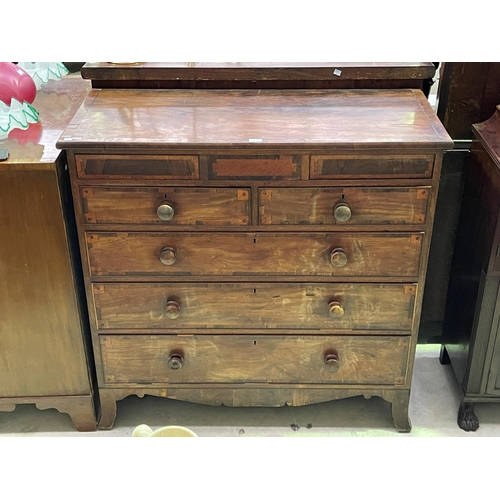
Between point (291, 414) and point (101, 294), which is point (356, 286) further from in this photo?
point (101, 294)

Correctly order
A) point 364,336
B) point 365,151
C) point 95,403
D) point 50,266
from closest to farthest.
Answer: point 365,151, point 50,266, point 364,336, point 95,403

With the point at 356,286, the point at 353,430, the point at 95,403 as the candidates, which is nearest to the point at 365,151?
the point at 356,286

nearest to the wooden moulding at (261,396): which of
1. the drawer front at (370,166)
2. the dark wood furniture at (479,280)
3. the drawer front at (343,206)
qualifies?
the dark wood furniture at (479,280)

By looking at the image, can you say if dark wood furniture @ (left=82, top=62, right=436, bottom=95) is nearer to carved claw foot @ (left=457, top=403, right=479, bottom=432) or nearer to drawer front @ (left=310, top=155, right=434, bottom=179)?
drawer front @ (left=310, top=155, right=434, bottom=179)

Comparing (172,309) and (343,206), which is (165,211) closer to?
(172,309)

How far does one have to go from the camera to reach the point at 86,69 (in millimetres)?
1858

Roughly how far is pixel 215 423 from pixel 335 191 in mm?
958

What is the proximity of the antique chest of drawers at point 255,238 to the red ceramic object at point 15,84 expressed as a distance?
230mm

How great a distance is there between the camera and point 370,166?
5.40ft

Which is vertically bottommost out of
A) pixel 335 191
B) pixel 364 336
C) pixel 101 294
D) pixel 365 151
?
pixel 364 336

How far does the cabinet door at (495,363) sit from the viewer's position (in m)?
1.92

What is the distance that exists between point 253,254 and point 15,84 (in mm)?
859

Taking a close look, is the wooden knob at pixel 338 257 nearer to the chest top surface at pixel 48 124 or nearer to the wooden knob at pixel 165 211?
the wooden knob at pixel 165 211

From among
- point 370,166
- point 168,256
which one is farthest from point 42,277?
point 370,166
